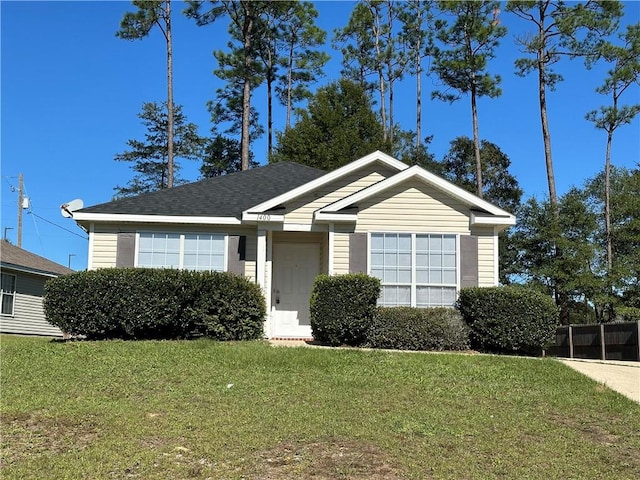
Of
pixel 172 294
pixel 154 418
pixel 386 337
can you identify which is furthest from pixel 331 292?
pixel 154 418

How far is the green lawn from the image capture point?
17.1ft

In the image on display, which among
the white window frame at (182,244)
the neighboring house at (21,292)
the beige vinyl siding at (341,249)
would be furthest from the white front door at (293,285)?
the neighboring house at (21,292)

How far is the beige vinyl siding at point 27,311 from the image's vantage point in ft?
71.5

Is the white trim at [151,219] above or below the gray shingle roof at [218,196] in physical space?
below

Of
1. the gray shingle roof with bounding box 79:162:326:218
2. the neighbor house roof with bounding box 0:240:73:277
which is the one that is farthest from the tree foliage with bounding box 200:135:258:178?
the gray shingle roof with bounding box 79:162:326:218

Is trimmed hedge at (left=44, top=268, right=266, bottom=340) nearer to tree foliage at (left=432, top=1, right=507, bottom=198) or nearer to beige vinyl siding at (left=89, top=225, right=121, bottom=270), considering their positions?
beige vinyl siding at (left=89, top=225, right=121, bottom=270)

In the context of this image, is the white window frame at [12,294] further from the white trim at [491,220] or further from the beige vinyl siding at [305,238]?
the white trim at [491,220]

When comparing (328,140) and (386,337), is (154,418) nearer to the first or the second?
(386,337)

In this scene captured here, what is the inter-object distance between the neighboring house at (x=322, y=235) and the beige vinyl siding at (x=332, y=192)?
0.02 metres

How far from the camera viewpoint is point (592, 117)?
25.6 meters

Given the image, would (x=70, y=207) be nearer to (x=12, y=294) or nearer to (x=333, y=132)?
(x=12, y=294)

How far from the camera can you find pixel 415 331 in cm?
1218

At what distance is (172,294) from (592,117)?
20.9 metres

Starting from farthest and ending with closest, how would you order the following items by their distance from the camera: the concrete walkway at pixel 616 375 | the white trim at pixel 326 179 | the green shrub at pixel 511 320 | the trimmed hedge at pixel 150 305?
1. the white trim at pixel 326 179
2. the green shrub at pixel 511 320
3. the trimmed hedge at pixel 150 305
4. the concrete walkway at pixel 616 375
